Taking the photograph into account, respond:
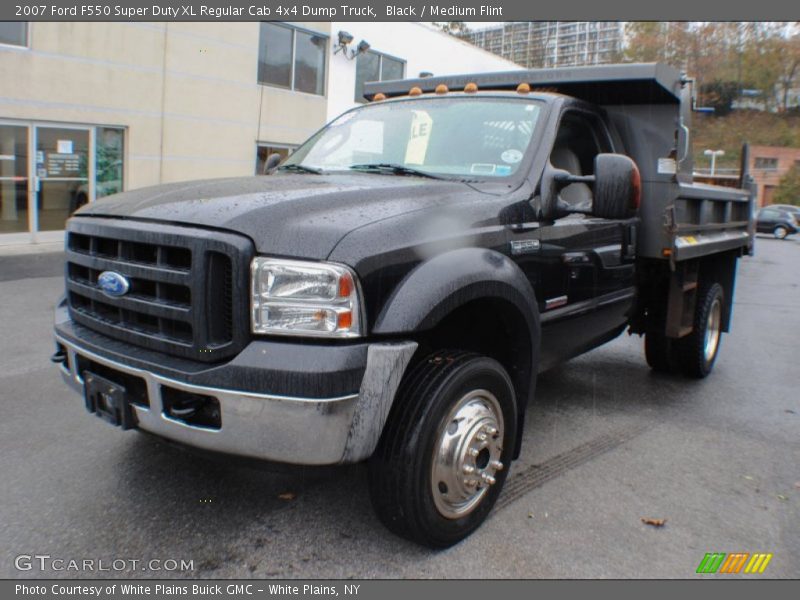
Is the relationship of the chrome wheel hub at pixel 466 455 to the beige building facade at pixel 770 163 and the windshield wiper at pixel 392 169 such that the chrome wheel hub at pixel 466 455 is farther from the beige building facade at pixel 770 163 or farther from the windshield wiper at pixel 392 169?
the beige building facade at pixel 770 163

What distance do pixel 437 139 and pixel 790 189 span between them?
2530 inches

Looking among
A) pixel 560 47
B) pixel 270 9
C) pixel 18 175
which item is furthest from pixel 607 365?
pixel 560 47

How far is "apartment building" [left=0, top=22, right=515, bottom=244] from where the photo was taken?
1277cm

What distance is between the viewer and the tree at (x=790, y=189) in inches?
2313

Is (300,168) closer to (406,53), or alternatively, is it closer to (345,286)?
(345,286)

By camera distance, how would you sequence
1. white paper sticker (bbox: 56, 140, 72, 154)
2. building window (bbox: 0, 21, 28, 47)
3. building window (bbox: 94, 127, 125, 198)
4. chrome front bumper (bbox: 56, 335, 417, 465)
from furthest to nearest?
Answer: building window (bbox: 94, 127, 125, 198)
white paper sticker (bbox: 56, 140, 72, 154)
building window (bbox: 0, 21, 28, 47)
chrome front bumper (bbox: 56, 335, 417, 465)

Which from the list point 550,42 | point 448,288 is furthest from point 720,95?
point 448,288

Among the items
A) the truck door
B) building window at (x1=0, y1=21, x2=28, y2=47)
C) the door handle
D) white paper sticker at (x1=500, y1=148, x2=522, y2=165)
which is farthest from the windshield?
building window at (x1=0, y1=21, x2=28, y2=47)

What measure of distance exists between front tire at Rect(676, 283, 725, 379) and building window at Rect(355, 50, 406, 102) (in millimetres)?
15250

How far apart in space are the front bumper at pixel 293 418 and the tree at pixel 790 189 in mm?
65146

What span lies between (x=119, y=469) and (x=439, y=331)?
183 cm

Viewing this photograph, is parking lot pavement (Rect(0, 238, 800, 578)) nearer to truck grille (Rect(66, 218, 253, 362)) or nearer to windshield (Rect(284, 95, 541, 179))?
truck grille (Rect(66, 218, 253, 362))

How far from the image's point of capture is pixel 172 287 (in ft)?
8.71

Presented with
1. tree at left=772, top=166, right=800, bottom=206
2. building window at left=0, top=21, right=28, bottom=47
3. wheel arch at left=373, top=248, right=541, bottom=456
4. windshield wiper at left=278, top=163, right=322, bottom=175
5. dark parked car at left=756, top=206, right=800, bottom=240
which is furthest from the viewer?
tree at left=772, top=166, right=800, bottom=206
